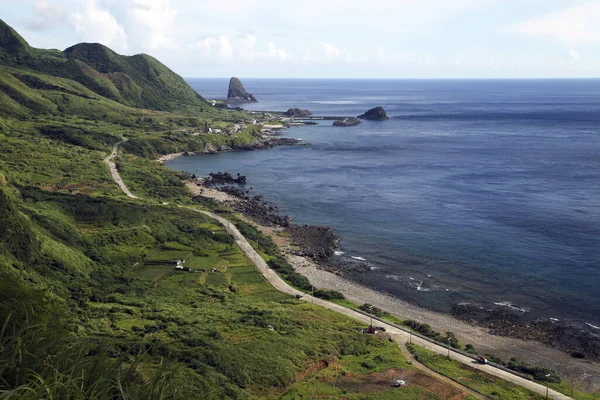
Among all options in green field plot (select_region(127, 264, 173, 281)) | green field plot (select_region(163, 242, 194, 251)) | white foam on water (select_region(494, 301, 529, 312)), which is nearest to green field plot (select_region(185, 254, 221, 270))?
green field plot (select_region(127, 264, 173, 281))

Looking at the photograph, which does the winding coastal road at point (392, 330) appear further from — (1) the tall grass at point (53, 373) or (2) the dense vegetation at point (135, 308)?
(1) the tall grass at point (53, 373)

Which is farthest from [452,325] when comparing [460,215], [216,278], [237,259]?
[460,215]

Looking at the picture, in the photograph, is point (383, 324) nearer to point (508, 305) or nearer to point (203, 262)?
point (508, 305)

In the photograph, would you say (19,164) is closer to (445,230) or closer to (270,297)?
(270,297)

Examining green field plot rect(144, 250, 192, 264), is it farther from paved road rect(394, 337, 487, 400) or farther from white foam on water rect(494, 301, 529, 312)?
white foam on water rect(494, 301, 529, 312)

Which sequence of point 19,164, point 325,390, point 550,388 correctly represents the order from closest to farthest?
point 325,390 → point 550,388 → point 19,164

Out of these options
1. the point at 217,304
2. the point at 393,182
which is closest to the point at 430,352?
the point at 217,304
